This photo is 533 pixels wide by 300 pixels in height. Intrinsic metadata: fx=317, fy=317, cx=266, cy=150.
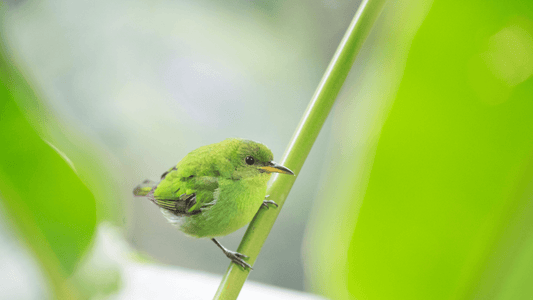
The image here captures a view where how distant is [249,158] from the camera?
330 millimetres

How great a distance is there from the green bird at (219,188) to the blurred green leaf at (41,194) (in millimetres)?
159

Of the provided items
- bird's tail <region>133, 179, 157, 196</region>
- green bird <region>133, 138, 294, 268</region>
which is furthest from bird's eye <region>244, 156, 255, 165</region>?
bird's tail <region>133, 179, 157, 196</region>

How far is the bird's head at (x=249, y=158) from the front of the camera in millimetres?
321

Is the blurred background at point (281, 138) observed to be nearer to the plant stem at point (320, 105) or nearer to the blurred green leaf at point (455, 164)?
the blurred green leaf at point (455, 164)

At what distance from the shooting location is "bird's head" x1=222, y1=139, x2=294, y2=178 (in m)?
0.32

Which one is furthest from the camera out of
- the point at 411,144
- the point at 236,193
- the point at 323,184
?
the point at 323,184

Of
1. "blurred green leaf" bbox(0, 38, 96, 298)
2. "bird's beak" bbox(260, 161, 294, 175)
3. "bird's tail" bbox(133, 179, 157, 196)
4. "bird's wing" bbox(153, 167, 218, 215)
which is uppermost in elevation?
"bird's beak" bbox(260, 161, 294, 175)

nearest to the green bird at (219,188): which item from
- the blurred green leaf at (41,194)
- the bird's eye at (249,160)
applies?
the bird's eye at (249,160)

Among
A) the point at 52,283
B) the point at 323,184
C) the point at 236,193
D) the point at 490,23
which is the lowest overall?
the point at 52,283

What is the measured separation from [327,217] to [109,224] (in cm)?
49

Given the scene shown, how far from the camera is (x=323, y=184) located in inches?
35.4

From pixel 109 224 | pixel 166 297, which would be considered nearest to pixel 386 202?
pixel 166 297

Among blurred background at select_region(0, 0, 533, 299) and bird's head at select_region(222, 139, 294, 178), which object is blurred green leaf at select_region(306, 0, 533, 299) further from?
bird's head at select_region(222, 139, 294, 178)

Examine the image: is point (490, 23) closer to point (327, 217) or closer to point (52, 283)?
point (327, 217)
